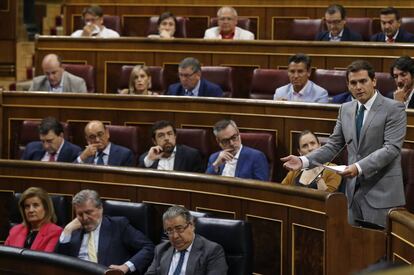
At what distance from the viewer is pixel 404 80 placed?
129 inches

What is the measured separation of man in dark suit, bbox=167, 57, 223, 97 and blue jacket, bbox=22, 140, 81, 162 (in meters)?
0.52

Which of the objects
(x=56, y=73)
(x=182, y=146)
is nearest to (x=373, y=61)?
(x=182, y=146)

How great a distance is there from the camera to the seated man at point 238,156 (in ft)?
10.6

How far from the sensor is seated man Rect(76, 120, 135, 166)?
3537mm

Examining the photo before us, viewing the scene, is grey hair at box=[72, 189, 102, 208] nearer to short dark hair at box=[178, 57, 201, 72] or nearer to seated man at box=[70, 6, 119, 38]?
short dark hair at box=[178, 57, 201, 72]

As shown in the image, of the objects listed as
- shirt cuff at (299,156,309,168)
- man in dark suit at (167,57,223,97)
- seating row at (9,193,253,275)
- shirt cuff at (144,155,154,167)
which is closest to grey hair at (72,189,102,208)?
seating row at (9,193,253,275)

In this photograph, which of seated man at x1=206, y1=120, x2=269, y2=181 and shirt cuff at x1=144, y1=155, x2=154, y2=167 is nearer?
seated man at x1=206, y1=120, x2=269, y2=181

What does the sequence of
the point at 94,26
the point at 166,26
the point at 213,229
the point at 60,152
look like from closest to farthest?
the point at 213,229
the point at 60,152
the point at 166,26
the point at 94,26

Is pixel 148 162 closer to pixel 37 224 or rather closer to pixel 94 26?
pixel 37 224

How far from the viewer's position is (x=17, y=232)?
318 cm

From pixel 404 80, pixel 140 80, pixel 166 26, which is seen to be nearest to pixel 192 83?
pixel 140 80

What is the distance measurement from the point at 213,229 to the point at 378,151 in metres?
0.54

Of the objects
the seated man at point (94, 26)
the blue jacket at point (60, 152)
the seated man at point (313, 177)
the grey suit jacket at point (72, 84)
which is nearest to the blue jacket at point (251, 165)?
the seated man at point (313, 177)

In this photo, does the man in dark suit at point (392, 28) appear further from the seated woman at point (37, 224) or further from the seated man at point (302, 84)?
the seated woman at point (37, 224)
